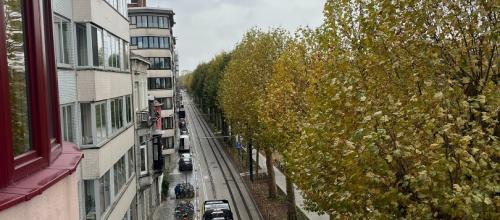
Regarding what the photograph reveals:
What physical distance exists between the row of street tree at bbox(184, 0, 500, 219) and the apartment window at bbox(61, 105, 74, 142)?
7342 mm

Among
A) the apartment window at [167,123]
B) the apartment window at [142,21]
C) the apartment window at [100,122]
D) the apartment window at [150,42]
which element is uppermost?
the apartment window at [142,21]

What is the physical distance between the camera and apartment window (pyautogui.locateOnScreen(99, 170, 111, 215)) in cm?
1728


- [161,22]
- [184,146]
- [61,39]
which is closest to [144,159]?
[61,39]

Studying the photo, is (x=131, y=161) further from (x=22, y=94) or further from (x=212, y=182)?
(x=22, y=94)

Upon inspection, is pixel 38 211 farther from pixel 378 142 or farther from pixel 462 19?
pixel 462 19

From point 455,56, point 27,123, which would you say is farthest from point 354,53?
point 27,123

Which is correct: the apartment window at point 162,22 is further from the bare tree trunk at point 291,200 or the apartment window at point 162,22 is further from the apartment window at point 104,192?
the apartment window at point 104,192

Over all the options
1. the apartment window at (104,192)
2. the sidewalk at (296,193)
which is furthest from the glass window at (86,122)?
the sidewalk at (296,193)

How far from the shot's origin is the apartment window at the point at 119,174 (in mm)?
20420

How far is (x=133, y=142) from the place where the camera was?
84.9ft

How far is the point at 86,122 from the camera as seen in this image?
54.4ft

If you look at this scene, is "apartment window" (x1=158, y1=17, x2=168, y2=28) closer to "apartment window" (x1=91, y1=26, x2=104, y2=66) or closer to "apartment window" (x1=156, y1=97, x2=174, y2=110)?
"apartment window" (x1=156, y1=97, x2=174, y2=110)

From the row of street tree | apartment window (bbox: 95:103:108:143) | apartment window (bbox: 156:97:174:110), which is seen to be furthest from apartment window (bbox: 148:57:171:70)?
the row of street tree

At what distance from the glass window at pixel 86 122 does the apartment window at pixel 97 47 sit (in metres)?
1.58
